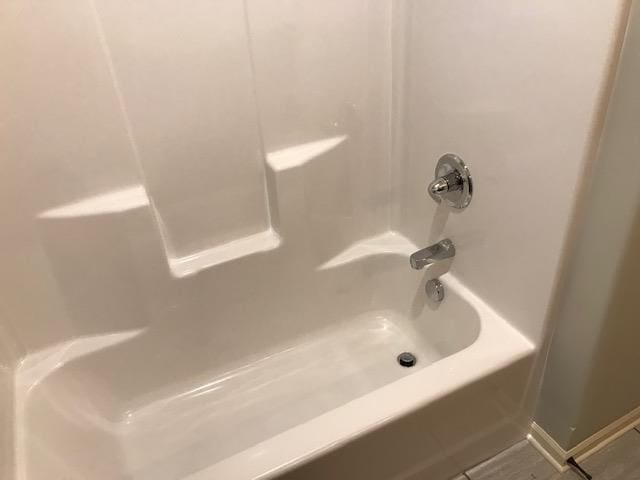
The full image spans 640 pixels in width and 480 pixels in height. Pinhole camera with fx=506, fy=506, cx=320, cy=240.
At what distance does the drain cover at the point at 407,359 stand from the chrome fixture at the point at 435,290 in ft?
0.71

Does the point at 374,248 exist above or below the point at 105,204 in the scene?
below

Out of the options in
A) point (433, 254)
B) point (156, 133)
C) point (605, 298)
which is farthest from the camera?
point (433, 254)

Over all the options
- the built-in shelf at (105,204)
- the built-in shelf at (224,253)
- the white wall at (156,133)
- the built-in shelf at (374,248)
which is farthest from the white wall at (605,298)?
the built-in shelf at (105,204)

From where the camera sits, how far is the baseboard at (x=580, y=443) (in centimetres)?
135

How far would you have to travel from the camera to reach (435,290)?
150 centimetres

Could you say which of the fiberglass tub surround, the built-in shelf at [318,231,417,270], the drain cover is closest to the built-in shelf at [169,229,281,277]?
the fiberglass tub surround

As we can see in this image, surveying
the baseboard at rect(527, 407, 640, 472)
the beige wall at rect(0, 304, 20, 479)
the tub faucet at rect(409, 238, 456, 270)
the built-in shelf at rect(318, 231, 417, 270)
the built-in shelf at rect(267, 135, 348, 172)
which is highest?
the built-in shelf at rect(267, 135, 348, 172)

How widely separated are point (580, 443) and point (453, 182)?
77 cm

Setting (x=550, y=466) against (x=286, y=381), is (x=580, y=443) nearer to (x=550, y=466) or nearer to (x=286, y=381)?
(x=550, y=466)

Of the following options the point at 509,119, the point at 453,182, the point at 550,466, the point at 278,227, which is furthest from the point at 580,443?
the point at 278,227

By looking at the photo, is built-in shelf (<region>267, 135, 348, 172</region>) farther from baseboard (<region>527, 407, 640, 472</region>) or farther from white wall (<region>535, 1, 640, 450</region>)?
baseboard (<region>527, 407, 640, 472</region>)

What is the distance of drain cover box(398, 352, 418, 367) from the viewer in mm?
1599

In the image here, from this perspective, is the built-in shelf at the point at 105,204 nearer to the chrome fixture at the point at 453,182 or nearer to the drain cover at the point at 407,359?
the chrome fixture at the point at 453,182

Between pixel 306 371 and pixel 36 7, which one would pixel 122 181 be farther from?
pixel 306 371
